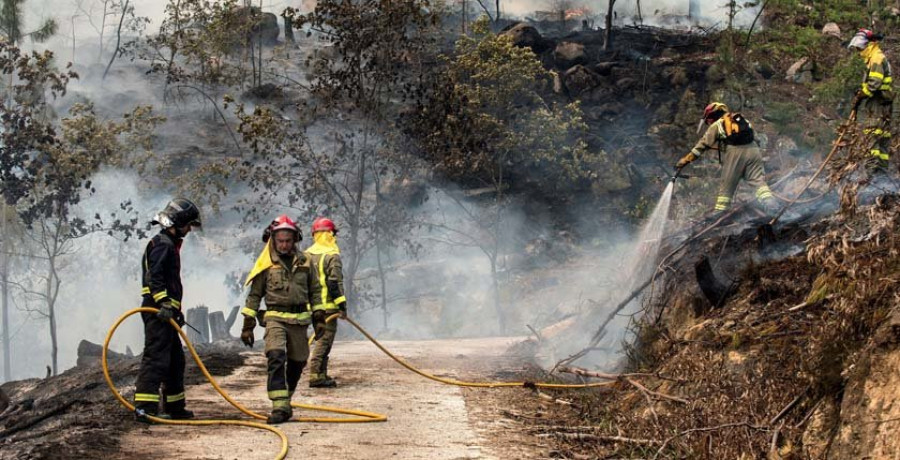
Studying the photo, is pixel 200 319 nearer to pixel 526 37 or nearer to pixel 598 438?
pixel 598 438

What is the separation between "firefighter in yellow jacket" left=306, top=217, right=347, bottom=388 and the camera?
9.80 meters

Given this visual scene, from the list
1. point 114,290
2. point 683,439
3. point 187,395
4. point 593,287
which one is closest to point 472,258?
point 114,290

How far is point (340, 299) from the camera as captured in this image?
9.46 m

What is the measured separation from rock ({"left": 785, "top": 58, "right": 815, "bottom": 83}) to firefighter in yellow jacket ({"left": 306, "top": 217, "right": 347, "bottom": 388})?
98.2 ft

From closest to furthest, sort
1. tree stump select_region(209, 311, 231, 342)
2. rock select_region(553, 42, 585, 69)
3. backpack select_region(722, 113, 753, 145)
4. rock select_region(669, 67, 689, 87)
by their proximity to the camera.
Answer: backpack select_region(722, 113, 753, 145), tree stump select_region(209, 311, 231, 342), rock select_region(669, 67, 689, 87), rock select_region(553, 42, 585, 69)

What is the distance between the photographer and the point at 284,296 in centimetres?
812

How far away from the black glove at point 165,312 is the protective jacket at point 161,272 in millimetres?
37

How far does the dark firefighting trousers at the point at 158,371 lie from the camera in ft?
25.7

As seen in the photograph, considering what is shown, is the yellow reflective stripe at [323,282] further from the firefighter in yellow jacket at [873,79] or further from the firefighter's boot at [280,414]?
the firefighter in yellow jacket at [873,79]

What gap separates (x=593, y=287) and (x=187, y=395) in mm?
9129

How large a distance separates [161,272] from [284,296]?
1008mm

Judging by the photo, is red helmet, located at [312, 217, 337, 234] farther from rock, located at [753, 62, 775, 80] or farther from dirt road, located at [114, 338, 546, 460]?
rock, located at [753, 62, 775, 80]

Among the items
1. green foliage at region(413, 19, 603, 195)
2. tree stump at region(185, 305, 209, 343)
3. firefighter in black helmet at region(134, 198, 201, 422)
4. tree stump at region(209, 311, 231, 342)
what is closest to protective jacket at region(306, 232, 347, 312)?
firefighter in black helmet at region(134, 198, 201, 422)

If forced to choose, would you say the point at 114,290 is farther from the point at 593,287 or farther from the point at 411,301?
the point at 593,287
